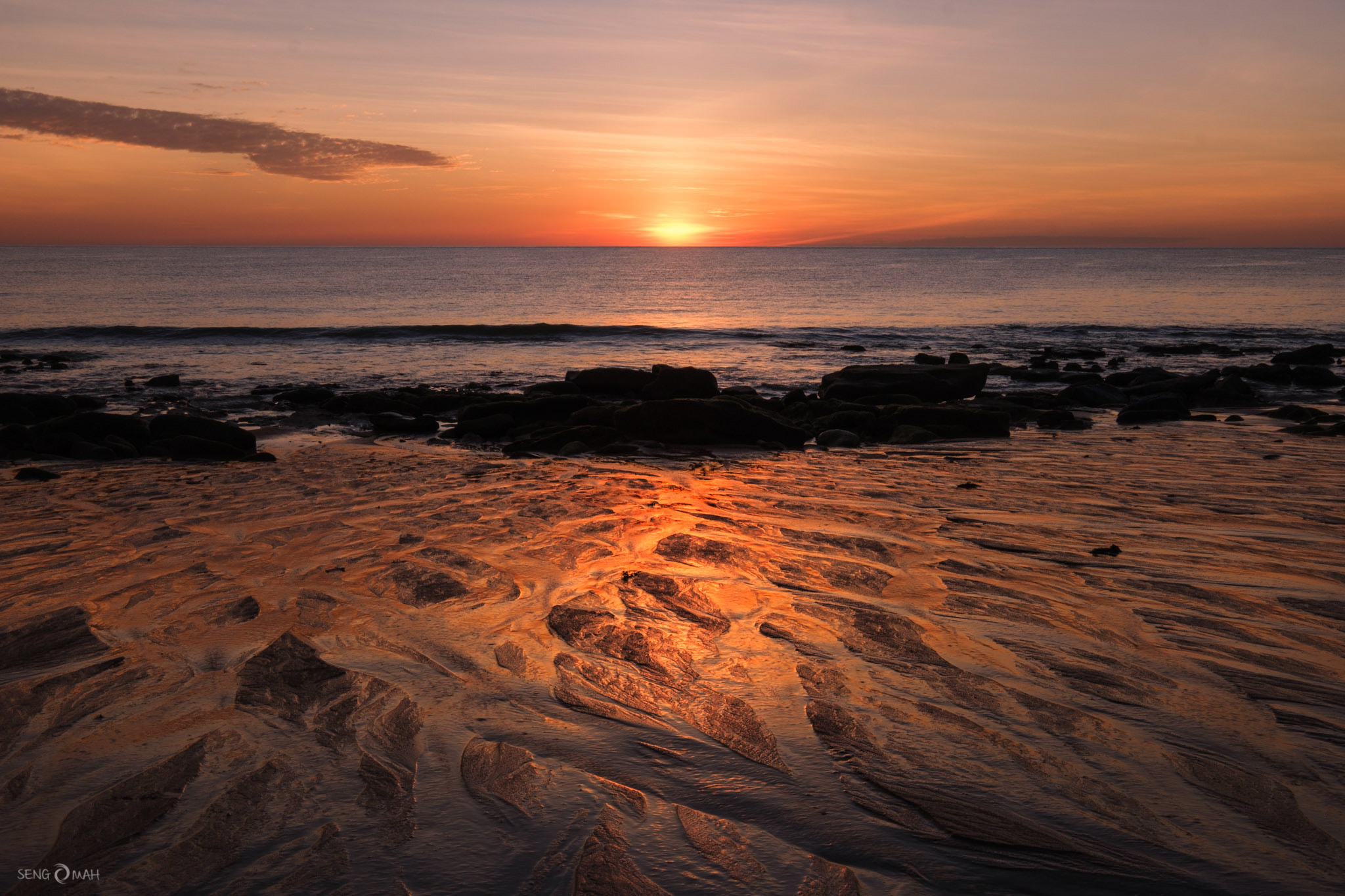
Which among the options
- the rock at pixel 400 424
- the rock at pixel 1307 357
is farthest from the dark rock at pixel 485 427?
the rock at pixel 1307 357

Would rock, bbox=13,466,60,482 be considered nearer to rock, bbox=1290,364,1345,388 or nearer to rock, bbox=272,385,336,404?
rock, bbox=272,385,336,404

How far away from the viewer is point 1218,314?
128ft

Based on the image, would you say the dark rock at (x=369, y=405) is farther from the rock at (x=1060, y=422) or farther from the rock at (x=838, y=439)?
the rock at (x=1060, y=422)

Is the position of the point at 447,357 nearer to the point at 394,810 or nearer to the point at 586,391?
the point at 586,391

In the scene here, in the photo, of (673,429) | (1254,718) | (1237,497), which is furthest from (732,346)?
(1254,718)

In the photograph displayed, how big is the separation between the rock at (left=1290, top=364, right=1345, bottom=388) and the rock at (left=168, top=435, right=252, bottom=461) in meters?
21.2

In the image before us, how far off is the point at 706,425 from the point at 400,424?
16.6 feet

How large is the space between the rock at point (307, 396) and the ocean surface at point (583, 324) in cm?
341

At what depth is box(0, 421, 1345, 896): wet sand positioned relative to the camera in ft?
8.19

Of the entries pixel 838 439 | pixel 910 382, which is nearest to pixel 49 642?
pixel 838 439

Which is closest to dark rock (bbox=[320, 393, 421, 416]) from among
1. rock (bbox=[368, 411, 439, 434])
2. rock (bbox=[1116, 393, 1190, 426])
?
rock (bbox=[368, 411, 439, 434])

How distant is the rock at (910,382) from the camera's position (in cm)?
1572

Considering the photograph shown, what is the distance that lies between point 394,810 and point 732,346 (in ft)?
89.5

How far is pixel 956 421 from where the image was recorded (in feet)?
40.2
